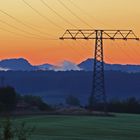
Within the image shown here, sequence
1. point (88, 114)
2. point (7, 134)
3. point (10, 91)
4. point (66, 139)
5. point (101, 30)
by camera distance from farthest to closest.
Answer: point (10, 91), point (88, 114), point (101, 30), point (66, 139), point (7, 134)

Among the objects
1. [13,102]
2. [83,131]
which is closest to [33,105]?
[13,102]

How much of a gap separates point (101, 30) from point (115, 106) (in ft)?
180

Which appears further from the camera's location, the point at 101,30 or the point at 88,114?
the point at 88,114

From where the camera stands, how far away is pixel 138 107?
458 ft

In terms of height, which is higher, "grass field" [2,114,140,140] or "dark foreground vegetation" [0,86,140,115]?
"dark foreground vegetation" [0,86,140,115]

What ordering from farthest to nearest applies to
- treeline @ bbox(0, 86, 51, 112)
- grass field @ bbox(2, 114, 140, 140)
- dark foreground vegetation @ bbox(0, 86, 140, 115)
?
1. dark foreground vegetation @ bbox(0, 86, 140, 115)
2. treeline @ bbox(0, 86, 51, 112)
3. grass field @ bbox(2, 114, 140, 140)

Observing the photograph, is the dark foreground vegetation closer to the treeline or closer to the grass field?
the treeline

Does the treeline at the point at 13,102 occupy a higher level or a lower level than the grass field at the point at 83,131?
higher

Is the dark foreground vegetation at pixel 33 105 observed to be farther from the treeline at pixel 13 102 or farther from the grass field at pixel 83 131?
the grass field at pixel 83 131

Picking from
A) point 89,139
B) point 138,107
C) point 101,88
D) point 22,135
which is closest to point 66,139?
point 89,139

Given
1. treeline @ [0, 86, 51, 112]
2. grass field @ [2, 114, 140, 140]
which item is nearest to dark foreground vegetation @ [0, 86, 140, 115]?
treeline @ [0, 86, 51, 112]

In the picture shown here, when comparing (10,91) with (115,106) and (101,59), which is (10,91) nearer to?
(115,106)

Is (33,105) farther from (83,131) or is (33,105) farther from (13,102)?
(83,131)

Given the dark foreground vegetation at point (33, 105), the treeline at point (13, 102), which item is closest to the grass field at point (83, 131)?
the treeline at point (13, 102)
